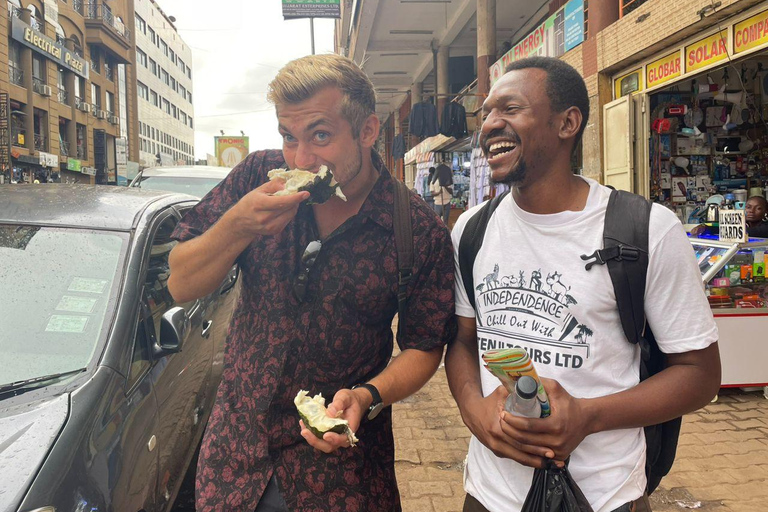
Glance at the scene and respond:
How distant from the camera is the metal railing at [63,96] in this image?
37.5m

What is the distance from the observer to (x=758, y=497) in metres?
3.63

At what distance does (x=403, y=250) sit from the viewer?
1866mm

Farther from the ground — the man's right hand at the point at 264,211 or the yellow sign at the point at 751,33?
the yellow sign at the point at 751,33

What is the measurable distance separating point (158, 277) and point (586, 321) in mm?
2459

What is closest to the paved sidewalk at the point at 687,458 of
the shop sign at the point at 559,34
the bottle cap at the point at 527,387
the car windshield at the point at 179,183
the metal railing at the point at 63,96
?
the bottle cap at the point at 527,387

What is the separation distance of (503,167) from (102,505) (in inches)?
70.3

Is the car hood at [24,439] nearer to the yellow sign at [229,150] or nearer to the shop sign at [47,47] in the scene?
the yellow sign at [229,150]

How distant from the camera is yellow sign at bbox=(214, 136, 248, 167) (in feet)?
105

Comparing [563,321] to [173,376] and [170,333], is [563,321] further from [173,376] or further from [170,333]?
[173,376]

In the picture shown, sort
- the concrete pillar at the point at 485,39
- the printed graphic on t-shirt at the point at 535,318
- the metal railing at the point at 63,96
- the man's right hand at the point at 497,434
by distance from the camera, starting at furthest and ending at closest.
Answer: the metal railing at the point at 63,96 < the concrete pillar at the point at 485,39 < the printed graphic on t-shirt at the point at 535,318 < the man's right hand at the point at 497,434

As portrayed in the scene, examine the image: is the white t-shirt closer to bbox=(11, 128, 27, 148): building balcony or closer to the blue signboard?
the blue signboard

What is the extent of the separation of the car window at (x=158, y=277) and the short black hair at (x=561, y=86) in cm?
196

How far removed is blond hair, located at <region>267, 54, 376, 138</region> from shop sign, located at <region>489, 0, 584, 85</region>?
7353 mm

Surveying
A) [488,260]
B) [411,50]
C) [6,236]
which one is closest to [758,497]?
[488,260]
